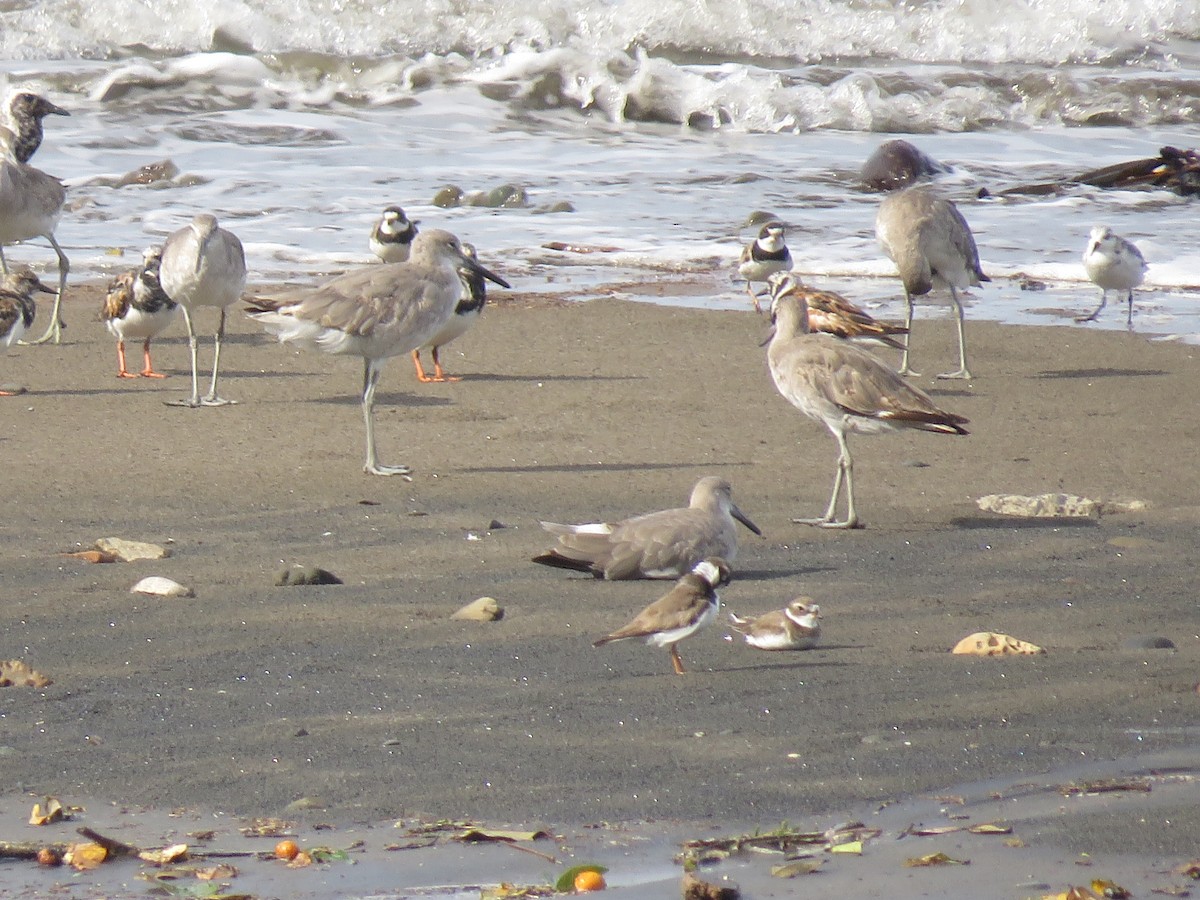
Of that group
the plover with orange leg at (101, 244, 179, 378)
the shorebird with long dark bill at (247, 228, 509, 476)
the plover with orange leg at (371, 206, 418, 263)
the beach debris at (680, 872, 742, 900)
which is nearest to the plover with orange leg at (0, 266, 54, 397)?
the plover with orange leg at (101, 244, 179, 378)

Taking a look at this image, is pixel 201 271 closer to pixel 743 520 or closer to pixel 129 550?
pixel 129 550

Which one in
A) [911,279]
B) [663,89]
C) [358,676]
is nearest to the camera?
[358,676]

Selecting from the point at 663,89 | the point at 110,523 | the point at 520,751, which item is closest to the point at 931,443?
the point at 110,523

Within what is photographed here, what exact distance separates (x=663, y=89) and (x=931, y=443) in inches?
624

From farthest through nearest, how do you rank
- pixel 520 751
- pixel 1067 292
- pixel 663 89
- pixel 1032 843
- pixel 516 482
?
pixel 663 89 → pixel 1067 292 → pixel 516 482 → pixel 520 751 → pixel 1032 843

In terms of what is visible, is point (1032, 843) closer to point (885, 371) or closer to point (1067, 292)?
point (885, 371)

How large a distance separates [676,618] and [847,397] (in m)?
2.49

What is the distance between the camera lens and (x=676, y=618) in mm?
5270

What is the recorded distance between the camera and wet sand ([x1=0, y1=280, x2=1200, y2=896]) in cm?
438

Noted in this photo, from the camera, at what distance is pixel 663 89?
24047mm

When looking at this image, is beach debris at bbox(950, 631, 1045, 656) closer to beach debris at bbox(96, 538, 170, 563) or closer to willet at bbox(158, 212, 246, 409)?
beach debris at bbox(96, 538, 170, 563)

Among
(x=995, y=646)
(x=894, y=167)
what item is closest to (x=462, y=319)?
(x=995, y=646)

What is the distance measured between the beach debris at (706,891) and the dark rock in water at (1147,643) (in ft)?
7.67

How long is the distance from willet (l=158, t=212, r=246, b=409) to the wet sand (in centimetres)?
22
